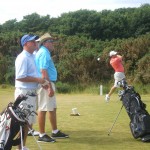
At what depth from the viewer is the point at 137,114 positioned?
27.5 ft

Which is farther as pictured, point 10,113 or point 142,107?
point 142,107

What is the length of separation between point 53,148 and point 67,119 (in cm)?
373

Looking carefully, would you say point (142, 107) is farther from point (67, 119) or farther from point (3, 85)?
point (3, 85)

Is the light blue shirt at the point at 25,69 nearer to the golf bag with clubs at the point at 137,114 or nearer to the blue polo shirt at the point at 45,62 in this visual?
the blue polo shirt at the point at 45,62

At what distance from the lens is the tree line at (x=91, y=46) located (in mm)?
30531

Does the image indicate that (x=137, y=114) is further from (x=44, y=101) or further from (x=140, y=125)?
(x=44, y=101)

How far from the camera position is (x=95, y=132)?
9492 millimetres

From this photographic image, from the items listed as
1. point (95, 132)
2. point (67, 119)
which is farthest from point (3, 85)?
point (95, 132)

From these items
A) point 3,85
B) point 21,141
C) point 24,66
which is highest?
point 24,66

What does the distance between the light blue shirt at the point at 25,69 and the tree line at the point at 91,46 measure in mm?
20944

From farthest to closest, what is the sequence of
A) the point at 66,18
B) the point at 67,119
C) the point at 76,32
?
the point at 66,18 → the point at 76,32 → the point at 67,119

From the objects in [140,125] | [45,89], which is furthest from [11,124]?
[140,125]

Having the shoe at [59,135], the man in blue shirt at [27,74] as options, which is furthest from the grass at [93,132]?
the man in blue shirt at [27,74]

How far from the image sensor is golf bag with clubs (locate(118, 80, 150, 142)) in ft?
26.9
